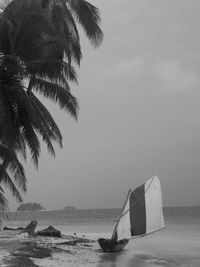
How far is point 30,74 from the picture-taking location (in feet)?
54.1

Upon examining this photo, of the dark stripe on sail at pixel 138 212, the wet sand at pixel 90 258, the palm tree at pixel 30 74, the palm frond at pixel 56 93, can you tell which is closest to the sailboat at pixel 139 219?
the dark stripe on sail at pixel 138 212

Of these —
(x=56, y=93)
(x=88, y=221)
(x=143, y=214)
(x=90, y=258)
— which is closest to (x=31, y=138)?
(x=56, y=93)

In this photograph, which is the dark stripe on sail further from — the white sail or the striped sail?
the white sail

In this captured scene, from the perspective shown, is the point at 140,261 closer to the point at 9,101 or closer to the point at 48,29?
the point at 9,101

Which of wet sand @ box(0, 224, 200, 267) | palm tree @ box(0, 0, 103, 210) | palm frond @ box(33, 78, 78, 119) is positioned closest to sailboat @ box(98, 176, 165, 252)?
wet sand @ box(0, 224, 200, 267)

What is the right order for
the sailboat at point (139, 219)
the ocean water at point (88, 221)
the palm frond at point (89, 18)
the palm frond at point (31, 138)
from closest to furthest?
the palm frond at point (31, 138)
the palm frond at point (89, 18)
the sailboat at point (139, 219)
the ocean water at point (88, 221)

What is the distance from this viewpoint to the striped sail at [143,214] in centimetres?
2339

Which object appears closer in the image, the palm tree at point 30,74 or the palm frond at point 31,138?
the palm tree at point 30,74

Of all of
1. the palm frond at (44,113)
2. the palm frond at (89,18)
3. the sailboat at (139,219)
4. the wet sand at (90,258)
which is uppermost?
the palm frond at (89,18)

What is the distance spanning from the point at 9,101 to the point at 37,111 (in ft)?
4.43

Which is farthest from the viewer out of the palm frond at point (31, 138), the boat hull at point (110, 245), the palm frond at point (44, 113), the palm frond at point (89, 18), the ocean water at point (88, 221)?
the ocean water at point (88, 221)

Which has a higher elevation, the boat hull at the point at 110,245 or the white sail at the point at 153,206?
the white sail at the point at 153,206

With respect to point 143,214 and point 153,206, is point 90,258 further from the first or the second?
point 153,206

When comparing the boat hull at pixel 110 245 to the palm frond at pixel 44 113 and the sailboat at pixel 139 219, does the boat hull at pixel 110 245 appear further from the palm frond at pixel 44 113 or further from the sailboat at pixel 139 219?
the palm frond at pixel 44 113
